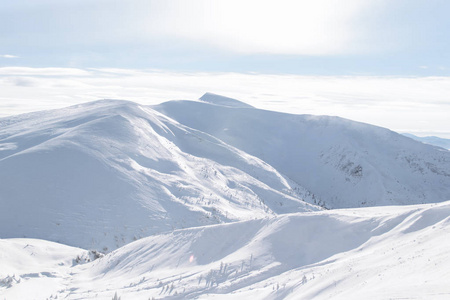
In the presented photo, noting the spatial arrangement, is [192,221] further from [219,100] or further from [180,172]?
[219,100]

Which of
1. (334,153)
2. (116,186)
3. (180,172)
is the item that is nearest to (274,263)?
(116,186)

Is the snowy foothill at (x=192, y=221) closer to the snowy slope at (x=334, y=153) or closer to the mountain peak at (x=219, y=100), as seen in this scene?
the snowy slope at (x=334, y=153)

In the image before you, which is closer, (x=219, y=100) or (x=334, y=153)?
(x=334, y=153)

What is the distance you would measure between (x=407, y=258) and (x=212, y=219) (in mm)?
21194

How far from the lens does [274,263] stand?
1327 cm

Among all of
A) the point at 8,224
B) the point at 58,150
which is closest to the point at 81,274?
the point at 8,224

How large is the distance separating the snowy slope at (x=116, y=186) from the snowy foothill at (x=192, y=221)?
0.15 metres

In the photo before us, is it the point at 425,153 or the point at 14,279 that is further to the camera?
the point at 425,153

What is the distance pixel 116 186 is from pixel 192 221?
8109mm

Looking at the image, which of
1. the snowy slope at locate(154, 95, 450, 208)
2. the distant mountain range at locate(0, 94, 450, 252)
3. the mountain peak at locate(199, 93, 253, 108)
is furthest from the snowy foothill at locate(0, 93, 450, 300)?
the mountain peak at locate(199, 93, 253, 108)

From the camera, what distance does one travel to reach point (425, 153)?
82500 mm

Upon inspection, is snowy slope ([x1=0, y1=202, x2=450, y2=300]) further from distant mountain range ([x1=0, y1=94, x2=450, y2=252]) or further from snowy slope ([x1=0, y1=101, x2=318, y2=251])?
distant mountain range ([x1=0, y1=94, x2=450, y2=252])

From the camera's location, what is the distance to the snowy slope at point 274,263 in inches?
368

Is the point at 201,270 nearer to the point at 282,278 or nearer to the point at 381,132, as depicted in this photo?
the point at 282,278
